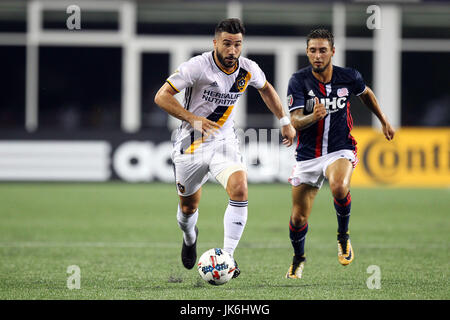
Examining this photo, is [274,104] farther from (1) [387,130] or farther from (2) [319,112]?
(1) [387,130]

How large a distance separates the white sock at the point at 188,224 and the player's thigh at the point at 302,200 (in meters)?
0.98

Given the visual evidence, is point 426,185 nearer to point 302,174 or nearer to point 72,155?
point 72,155

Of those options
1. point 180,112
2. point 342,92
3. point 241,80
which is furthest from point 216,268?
point 342,92

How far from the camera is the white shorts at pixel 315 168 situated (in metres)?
7.20

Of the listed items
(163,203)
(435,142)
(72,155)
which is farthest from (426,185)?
(72,155)

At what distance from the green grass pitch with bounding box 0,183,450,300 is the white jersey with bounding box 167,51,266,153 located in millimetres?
1266

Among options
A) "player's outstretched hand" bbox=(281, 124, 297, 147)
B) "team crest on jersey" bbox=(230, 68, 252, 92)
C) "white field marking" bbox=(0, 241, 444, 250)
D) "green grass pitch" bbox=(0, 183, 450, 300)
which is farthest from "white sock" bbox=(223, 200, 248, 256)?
"white field marking" bbox=(0, 241, 444, 250)

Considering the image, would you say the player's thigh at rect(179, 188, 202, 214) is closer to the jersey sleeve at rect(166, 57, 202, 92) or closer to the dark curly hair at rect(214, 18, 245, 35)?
the jersey sleeve at rect(166, 57, 202, 92)

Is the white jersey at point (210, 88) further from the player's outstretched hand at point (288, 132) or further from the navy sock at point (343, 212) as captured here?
the navy sock at point (343, 212)

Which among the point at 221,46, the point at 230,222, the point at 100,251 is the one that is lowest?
the point at 100,251

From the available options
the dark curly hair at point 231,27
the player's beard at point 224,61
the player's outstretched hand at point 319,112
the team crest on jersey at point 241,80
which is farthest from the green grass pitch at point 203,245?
the dark curly hair at point 231,27

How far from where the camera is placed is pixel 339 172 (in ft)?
23.0

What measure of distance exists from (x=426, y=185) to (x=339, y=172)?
11.5 metres

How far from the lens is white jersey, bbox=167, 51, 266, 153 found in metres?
6.74
